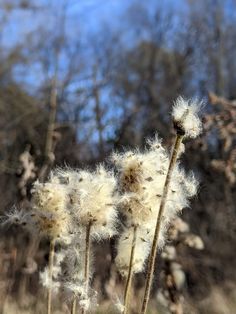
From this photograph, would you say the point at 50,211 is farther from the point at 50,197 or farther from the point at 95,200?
the point at 95,200

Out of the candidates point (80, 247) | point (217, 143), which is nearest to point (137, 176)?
point (80, 247)

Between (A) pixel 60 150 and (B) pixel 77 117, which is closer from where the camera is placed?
(A) pixel 60 150

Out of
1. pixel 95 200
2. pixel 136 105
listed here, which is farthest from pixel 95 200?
pixel 136 105

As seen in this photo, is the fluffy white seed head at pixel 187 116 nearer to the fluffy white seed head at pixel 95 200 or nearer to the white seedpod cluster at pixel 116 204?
the white seedpod cluster at pixel 116 204

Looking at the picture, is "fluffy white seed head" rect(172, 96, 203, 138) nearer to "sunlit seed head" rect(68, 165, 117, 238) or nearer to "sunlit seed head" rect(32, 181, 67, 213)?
"sunlit seed head" rect(68, 165, 117, 238)

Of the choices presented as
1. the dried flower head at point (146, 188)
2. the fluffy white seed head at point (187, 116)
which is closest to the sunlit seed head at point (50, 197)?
the dried flower head at point (146, 188)

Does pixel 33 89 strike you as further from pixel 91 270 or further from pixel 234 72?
pixel 91 270

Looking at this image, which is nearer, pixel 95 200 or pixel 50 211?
pixel 95 200

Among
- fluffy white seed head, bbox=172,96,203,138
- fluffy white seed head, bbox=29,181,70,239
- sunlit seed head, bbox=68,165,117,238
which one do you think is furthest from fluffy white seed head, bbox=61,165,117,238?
fluffy white seed head, bbox=172,96,203,138
